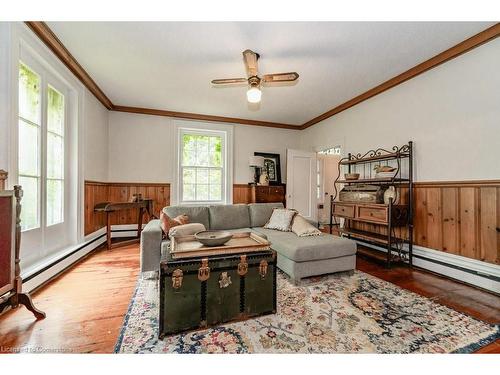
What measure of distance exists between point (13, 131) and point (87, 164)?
164 centimetres

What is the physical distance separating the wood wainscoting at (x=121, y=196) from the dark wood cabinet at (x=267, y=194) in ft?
6.07

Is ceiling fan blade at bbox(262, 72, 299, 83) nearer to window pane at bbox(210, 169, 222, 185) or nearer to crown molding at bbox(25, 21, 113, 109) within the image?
crown molding at bbox(25, 21, 113, 109)

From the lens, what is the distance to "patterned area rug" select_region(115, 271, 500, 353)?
139cm

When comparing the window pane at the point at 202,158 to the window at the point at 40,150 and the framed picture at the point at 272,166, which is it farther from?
the window at the point at 40,150

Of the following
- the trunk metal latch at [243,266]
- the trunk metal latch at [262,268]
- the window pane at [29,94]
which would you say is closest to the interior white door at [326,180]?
the trunk metal latch at [262,268]

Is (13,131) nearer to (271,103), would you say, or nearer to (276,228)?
(276,228)

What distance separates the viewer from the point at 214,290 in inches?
63.4

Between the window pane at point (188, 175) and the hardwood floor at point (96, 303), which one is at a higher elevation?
the window pane at point (188, 175)

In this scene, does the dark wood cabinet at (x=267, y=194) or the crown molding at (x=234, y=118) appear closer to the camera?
the crown molding at (x=234, y=118)

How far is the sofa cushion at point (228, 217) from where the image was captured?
316cm

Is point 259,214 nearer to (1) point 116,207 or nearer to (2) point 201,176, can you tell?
(2) point 201,176

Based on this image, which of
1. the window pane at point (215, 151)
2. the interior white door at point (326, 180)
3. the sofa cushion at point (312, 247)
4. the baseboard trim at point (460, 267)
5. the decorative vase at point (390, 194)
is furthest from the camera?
the interior white door at point (326, 180)

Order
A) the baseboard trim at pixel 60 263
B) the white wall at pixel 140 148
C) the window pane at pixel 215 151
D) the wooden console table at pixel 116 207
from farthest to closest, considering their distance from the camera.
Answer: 1. the window pane at pixel 215 151
2. the white wall at pixel 140 148
3. the wooden console table at pixel 116 207
4. the baseboard trim at pixel 60 263
